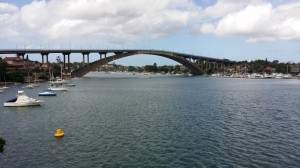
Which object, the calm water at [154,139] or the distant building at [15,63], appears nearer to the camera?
the calm water at [154,139]

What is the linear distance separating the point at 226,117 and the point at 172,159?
54.8 ft

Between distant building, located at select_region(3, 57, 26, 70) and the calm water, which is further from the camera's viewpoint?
distant building, located at select_region(3, 57, 26, 70)

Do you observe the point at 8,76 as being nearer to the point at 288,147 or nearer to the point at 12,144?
the point at 12,144

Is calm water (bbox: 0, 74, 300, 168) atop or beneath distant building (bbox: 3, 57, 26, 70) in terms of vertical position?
beneath

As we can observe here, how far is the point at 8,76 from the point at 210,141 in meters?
100

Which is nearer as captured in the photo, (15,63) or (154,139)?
(154,139)

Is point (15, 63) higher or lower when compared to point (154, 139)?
higher

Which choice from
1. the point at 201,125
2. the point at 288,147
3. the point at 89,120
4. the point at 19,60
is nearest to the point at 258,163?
the point at 288,147

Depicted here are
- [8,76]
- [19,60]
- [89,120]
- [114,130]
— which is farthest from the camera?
[19,60]

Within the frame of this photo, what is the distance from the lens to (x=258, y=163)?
19.2 metres

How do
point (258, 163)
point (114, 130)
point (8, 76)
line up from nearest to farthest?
point (258, 163), point (114, 130), point (8, 76)

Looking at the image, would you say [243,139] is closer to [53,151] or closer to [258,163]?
[258,163]

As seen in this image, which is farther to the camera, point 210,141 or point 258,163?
point 210,141

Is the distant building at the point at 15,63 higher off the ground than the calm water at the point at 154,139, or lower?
higher
